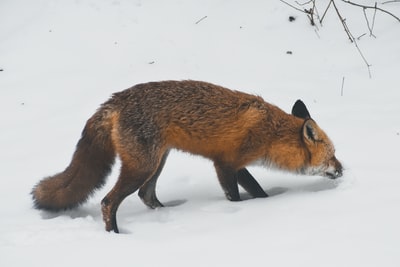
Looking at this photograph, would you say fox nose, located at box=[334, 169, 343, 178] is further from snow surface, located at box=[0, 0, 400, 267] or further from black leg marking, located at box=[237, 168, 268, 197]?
black leg marking, located at box=[237, 168, 268, 197]

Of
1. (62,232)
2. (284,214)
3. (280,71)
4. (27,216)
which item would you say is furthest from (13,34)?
(284,214)

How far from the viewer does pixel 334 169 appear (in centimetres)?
593

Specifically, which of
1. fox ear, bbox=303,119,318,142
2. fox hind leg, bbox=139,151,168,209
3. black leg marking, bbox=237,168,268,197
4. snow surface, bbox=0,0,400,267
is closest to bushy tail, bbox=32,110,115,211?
snow surface, bbox=0,0,400,267

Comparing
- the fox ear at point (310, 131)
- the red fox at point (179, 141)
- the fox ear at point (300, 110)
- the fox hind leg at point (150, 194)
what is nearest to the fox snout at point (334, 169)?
the red fox at point (179, 141)

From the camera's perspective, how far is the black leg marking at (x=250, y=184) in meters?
6.01

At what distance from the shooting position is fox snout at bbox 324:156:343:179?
5906mm

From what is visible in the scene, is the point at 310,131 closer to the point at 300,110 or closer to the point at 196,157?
the point at 300,110

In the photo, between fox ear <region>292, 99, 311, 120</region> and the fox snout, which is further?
fox ear <region>292, 99, 311, 120</region>

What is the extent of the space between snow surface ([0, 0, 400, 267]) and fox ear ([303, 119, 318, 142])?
18.9 inches

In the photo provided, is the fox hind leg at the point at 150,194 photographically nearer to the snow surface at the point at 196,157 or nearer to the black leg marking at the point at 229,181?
the snow surface at the point at 196,157

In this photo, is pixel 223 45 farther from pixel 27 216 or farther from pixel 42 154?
pixel 27 216

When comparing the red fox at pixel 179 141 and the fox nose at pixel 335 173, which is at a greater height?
the red fox at pixel 179 141

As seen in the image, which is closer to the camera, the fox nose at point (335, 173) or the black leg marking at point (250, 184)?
the fox nose at point (335, 173)

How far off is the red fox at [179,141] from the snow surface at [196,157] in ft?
0.77
